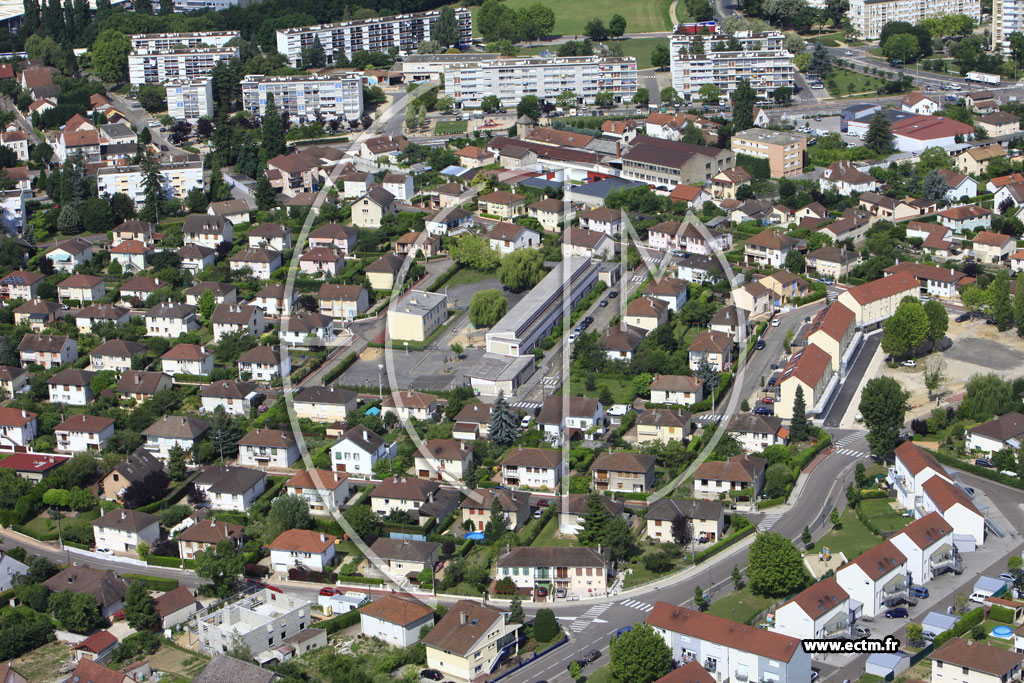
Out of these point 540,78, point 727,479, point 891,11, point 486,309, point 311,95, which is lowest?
point 727,479

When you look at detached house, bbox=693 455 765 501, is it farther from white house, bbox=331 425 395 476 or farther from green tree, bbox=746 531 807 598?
white house, bbox=331 425 395 476

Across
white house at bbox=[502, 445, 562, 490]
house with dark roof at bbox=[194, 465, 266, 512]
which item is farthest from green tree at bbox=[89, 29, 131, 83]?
white house at bbox=[502, 445, 562, 490]

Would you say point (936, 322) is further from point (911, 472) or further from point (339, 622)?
point (339, 622)

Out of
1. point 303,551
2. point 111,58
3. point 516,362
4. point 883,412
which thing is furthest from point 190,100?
point 883,412

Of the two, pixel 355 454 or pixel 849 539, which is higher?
pixel 355 454

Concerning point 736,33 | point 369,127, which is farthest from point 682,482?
point 736,33
